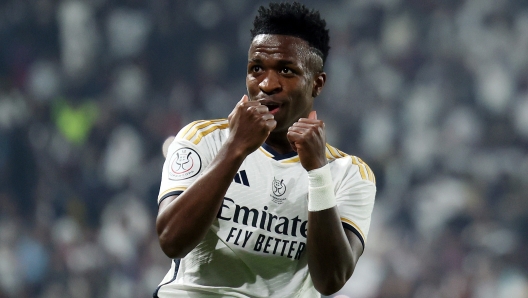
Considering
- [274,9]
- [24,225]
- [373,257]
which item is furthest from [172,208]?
[24,225]

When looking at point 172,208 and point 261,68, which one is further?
point 261,68

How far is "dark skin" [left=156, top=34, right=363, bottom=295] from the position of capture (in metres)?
2.46

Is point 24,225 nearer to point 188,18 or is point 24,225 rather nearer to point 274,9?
point 188,18

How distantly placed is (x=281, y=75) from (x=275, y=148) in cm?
38

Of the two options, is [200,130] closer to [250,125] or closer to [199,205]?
[250,125]

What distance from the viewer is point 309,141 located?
2.58 m

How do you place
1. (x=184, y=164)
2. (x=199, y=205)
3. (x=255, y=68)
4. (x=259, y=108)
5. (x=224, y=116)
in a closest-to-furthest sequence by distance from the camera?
(x=199, y=205) → (x=259, y=108) → (x=184, y=164) → (x=255, y=68) → (x=224, y=116)

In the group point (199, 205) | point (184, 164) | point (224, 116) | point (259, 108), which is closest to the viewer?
point (199, 205)

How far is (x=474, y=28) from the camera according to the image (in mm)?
8477

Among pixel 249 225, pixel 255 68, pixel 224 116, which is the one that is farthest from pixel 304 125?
pixel 224 116

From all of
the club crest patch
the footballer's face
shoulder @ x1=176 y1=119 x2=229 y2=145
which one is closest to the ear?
the footballer's face

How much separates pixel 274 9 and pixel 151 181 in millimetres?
4907

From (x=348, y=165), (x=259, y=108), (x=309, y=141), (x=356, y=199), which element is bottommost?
(x=356, y=199)

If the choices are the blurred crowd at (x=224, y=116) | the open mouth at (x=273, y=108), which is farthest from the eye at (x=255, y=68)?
the blurred crowd at (x=224, y=116)
